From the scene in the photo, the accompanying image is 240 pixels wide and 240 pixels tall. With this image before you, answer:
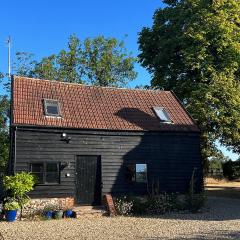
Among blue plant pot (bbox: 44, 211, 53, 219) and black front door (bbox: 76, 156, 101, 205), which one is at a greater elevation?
black front door (bbox: 76, 156, 101, 205)

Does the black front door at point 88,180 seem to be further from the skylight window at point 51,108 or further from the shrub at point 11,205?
the shrub at point 11,205

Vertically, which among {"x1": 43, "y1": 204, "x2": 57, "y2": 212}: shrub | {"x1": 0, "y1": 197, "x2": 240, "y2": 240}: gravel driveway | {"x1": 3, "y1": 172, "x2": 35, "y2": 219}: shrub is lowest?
{"x1": 0, "y1": 197, "x2": 240, "y2": 240}: gravel driveway

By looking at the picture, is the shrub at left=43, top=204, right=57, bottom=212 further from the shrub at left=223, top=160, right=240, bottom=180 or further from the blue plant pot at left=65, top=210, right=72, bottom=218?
Answer: the shrub at left=223, top=160, right=240, bottom=180

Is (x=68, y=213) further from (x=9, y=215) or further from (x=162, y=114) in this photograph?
(x=162, y=114)

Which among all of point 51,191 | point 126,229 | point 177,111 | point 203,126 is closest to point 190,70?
point 203,126

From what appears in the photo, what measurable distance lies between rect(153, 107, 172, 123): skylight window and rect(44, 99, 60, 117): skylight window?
5787mm

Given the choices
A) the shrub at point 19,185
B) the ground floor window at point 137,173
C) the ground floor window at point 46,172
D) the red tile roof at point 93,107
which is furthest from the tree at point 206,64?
the shrub at point 19,185

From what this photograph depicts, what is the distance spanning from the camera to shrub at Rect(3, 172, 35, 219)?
19516mm

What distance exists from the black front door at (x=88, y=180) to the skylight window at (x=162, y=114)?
460 cm

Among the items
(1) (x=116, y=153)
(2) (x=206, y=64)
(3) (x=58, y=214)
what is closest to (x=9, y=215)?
(3) (x=58, y=214)

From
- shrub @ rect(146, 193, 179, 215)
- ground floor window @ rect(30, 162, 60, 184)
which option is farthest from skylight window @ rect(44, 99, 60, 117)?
shrub @ rect(146, 193, 179, 215)

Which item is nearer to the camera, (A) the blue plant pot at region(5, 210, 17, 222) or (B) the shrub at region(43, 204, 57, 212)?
(A) the blue plant pot at region(5, 210, 17, 222)

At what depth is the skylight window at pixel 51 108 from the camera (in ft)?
73.3

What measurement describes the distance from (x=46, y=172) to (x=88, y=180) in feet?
7.33
